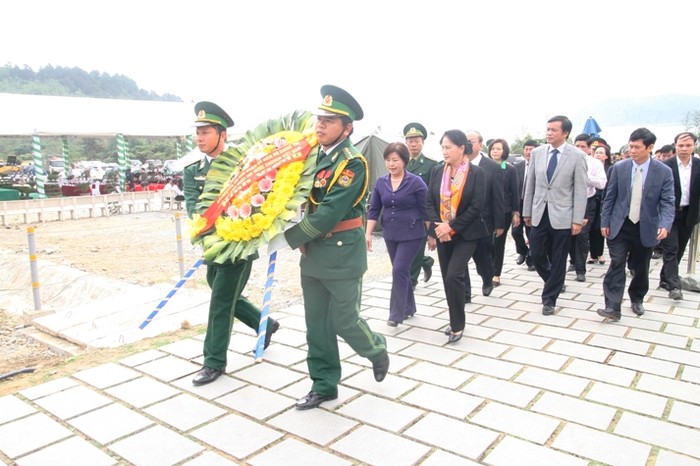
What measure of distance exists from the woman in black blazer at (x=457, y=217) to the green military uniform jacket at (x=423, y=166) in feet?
3.71

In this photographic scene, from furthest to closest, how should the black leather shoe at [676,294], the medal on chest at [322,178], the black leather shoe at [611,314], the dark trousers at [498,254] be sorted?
the dark trousers at [498,254] → the black leather shoe at [676,294] → the black leather shoe at [611,314] → the medal on chest at [322,178]

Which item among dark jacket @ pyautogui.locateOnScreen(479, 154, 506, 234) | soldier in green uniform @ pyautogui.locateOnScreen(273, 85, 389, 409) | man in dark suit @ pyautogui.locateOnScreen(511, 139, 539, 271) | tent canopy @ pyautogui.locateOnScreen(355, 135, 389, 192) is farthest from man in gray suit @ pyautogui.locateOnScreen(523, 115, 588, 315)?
tent canopy @ pyautogui.locateOnScreen(355, 135, 389, 192)

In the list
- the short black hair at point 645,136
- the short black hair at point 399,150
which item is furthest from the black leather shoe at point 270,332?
the short black hair at point 645,136

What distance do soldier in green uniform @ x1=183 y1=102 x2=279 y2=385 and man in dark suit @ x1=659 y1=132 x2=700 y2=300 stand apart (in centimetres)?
480

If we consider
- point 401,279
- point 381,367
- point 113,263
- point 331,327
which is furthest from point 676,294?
point 113,263

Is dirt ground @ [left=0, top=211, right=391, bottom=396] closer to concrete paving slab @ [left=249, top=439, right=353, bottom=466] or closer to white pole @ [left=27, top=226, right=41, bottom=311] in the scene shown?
white pole @ [left=27, top=226, right=41, bottom=311]

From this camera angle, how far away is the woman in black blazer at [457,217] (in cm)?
446

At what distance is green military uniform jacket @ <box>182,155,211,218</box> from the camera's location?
13.3 feet

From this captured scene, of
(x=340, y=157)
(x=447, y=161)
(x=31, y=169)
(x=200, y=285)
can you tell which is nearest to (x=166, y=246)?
(x=200, y=285)

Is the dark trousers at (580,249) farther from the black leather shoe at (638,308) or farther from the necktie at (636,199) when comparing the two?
the necktie at (636,199)

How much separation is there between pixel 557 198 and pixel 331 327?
3.00 m

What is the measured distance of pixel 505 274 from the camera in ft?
23.7

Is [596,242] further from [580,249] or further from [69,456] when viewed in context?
[69,456]

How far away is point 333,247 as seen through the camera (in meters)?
3.28
